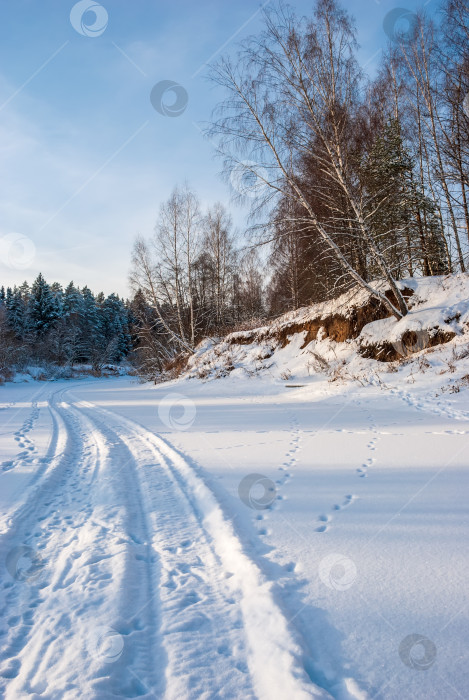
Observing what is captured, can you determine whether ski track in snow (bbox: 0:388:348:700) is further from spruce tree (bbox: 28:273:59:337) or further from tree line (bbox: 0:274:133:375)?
spruce tree (bbox: 28:273:59:337)

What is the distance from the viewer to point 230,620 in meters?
1.85

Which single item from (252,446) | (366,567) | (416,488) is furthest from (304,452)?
(366,567)

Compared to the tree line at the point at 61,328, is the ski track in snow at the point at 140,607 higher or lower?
lower

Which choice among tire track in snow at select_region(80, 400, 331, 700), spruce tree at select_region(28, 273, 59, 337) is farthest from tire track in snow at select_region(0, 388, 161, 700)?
spruce tree at select_region(28, 273, 59, 337)

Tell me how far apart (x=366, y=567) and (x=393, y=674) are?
76 cm

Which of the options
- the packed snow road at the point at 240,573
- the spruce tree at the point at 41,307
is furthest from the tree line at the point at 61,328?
the packed snow road at the point at 240,573

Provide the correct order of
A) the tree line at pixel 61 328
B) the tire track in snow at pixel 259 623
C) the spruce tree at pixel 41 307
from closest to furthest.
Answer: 1. the tire track in snow at pixel 259 623
2. the tree line at pixel 61 328
3. the spruce tree at pixel 41 307

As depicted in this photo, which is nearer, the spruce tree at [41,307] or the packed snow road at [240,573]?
the packed snow road at [240,573]

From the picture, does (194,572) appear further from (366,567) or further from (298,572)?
(366,567)

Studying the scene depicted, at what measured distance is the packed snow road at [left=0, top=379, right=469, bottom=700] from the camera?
59.8 inches

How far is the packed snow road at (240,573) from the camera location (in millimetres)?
1519

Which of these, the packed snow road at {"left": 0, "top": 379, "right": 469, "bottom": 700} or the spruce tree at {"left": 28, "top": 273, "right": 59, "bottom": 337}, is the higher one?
the spruce tree at {"left": 28, "top": 273, "right": 59, "bottom": 337}

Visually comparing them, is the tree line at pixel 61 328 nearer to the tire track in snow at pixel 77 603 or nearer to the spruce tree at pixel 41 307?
the spruce tree at pixel 41 307

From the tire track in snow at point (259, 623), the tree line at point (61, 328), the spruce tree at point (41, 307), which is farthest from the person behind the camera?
the spruce tree at point (41, 307)
